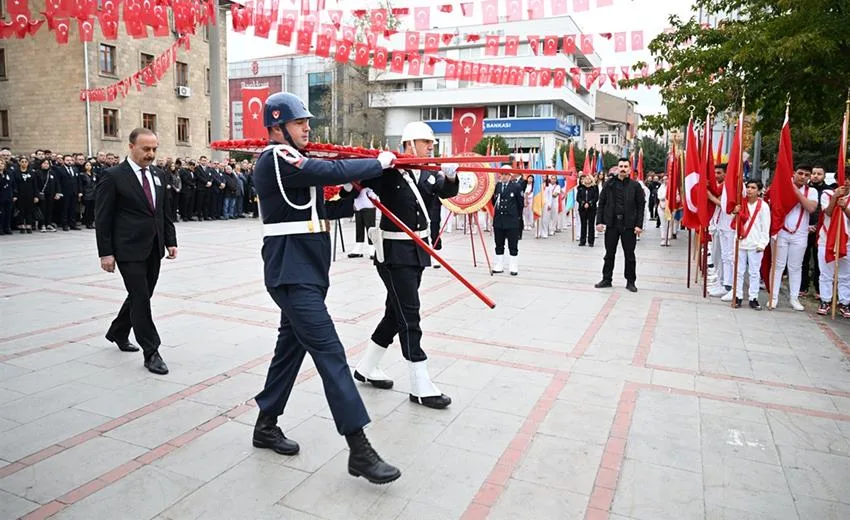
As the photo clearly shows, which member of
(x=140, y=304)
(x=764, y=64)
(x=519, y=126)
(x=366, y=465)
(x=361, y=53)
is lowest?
(x=366, y=465)

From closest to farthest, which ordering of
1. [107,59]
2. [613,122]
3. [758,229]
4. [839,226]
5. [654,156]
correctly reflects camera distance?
1. [839,226]
2. [758,229]
3. [107,59]
4. [654,156]
5. [613,122]

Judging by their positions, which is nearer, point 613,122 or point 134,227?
point 134,227

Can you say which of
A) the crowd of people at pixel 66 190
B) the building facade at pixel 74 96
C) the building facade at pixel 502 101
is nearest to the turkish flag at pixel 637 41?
the crowd of people at pixel 66 190

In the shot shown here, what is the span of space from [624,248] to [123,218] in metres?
7.53

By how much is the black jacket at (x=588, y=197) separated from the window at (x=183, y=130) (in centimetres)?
2819

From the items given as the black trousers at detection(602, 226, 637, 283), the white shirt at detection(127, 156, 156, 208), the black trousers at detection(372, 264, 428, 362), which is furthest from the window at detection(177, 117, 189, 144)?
the black trousers at detection(372, 264, 428, 362)

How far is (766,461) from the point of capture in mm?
4012

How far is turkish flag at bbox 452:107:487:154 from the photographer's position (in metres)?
59.5

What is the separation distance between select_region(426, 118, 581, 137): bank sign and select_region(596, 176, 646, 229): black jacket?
4799cm

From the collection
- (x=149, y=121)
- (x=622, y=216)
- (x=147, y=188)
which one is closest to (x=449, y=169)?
(x=147, y=188)

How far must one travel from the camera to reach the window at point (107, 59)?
32.9m

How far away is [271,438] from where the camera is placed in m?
3.97

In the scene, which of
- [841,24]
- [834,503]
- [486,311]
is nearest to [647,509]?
[834,503]

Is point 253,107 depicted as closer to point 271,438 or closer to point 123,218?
point 123,218
